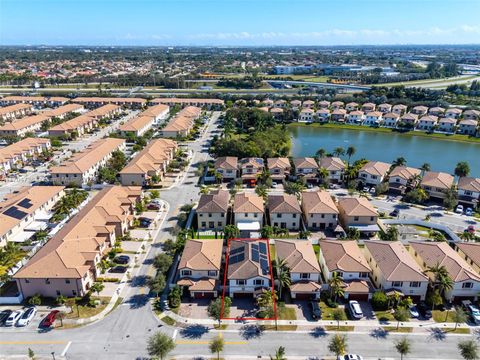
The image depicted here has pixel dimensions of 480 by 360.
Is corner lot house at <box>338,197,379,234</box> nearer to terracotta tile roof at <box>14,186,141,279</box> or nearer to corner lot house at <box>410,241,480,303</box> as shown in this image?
corner lot house at <box>410,241,480,303</box>

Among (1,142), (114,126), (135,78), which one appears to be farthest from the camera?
(135,78)

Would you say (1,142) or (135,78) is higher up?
(135,78)

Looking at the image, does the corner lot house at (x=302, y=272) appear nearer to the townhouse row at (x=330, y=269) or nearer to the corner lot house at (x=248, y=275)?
the townhouse row at (x=330, y=269)

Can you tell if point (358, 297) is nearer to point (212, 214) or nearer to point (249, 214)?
point (249, 214)

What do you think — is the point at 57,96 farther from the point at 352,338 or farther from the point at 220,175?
the point at 352,338

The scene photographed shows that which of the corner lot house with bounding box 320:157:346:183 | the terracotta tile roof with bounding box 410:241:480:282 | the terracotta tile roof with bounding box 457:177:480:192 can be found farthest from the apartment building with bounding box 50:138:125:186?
the terracotta tile roof with bounding box 457:177:480:192

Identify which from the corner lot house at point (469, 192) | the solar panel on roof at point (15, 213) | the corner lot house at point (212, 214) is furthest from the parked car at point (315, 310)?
the solar panel on roof at point (15, 213)

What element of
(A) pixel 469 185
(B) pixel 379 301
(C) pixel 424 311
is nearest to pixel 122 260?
(B) pixel 379 301

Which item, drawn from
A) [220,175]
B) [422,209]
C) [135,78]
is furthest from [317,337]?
[135,78]
